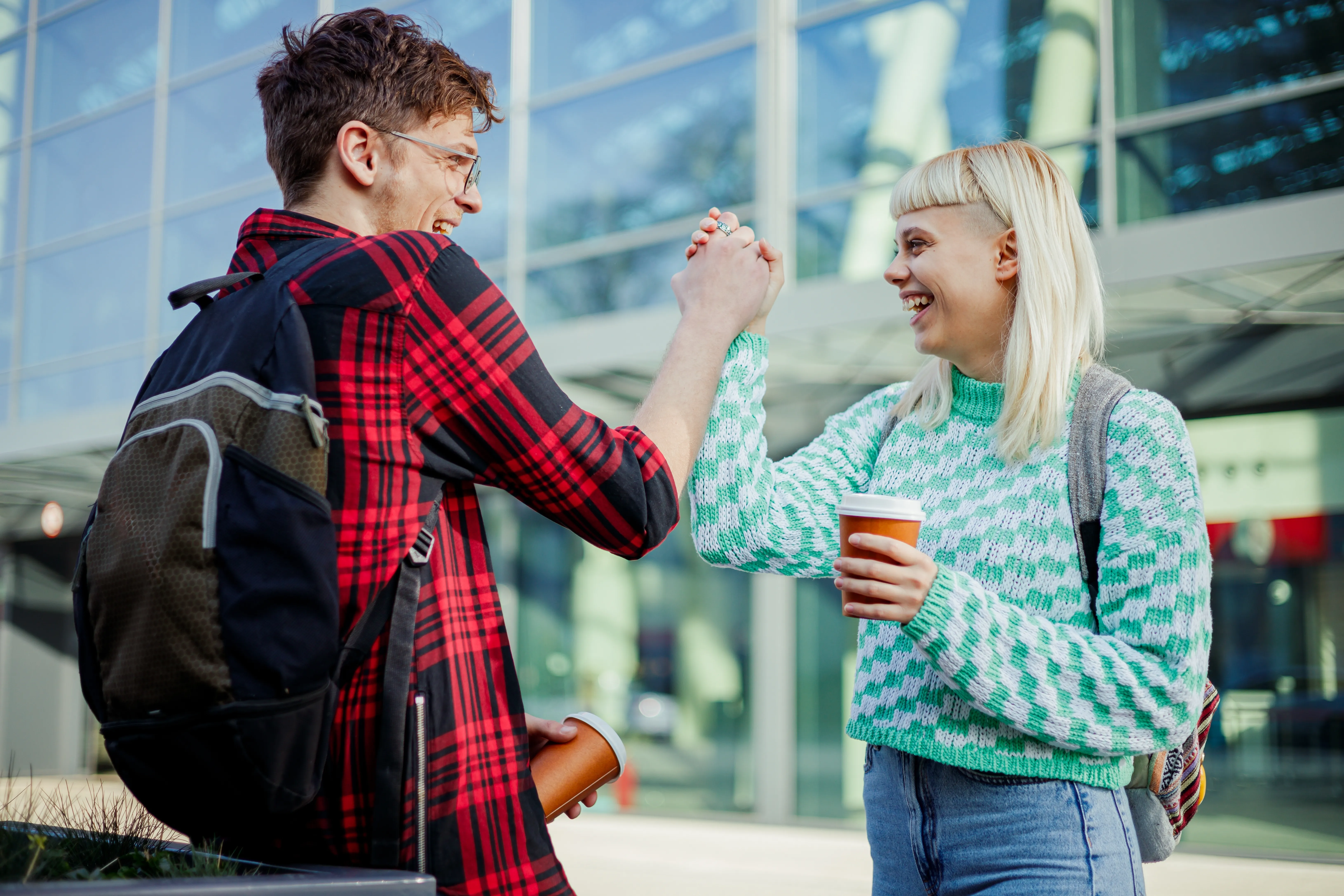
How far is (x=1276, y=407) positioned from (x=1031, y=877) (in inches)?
283

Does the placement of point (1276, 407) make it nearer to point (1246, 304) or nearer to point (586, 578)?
point (1246, 304)

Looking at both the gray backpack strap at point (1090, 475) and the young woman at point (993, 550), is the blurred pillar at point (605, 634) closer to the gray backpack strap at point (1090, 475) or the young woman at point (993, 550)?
the young woman at point (993, 550)

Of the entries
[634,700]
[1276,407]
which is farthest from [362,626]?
[634,700]

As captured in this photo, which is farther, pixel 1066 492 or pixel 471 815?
pixel 1066 492

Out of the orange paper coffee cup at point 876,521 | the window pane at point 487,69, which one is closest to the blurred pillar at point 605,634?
the window pane at point 487,69

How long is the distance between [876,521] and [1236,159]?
6952 millimetres

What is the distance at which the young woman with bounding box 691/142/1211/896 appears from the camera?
1.58 meters

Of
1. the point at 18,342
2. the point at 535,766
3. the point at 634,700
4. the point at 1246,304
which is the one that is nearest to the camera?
the point at 535,766

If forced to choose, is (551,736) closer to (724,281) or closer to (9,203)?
(724,281)

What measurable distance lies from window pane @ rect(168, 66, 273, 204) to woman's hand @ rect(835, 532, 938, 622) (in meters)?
Answer: 12.1

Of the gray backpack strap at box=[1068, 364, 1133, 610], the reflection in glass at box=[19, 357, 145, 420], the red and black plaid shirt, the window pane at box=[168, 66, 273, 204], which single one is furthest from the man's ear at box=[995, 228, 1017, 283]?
the reflection in glass at box=[19, 357, 145, 420]

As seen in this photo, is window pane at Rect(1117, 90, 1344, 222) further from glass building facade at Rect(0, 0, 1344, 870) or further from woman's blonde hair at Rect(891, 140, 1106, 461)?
woman's blonde hair at Rect(891, 140, 1106, 461)

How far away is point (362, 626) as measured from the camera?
134 centimetres

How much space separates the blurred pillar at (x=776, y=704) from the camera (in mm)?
9133
